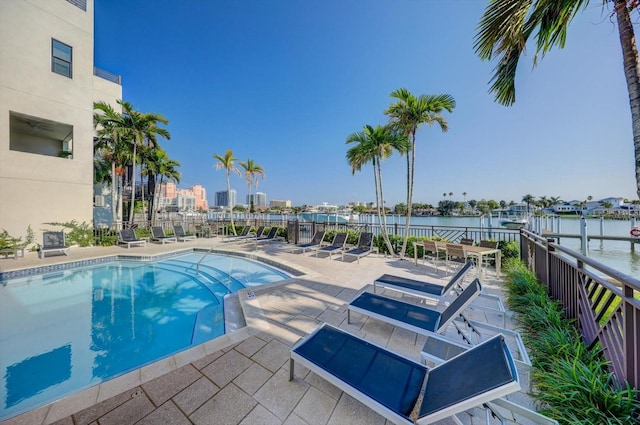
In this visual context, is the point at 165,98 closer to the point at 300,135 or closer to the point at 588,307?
the point at 300,135

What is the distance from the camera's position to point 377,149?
745 cm

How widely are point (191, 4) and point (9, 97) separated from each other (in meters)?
7.67

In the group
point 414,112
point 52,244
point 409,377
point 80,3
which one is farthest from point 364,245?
point 80,3

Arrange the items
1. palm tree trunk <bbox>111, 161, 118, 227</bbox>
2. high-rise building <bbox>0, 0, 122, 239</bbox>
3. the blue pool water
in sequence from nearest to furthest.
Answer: the blue pool water, high-rise building <bbox>0, 0, 122, 239</bbox>, palm tree trunk <bbox>111, 161, 118, 227</bbox>

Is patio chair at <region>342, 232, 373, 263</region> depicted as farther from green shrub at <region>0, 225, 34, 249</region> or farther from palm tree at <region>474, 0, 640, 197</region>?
green shrub at <region>0, 225, 34, 249</region>

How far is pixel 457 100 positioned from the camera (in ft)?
23.1

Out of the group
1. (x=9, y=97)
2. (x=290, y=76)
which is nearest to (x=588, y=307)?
(x=290, y=76)

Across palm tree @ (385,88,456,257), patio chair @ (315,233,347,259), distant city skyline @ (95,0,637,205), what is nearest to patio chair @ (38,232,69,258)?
distant city skyline @ (95,0,637,205)

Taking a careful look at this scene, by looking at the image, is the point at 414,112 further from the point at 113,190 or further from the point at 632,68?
the point at 113,190

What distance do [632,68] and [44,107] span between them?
16.1m

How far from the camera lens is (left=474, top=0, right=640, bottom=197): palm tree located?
84.7 inches

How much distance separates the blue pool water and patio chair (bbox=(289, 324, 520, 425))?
7.45 ft

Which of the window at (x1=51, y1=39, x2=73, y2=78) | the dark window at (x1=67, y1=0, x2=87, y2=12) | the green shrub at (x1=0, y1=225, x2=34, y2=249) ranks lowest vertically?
the green shrub at (x1=0, y1=225, x2=34, y2=249)

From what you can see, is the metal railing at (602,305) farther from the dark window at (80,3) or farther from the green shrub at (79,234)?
the dark window at (80,3)
